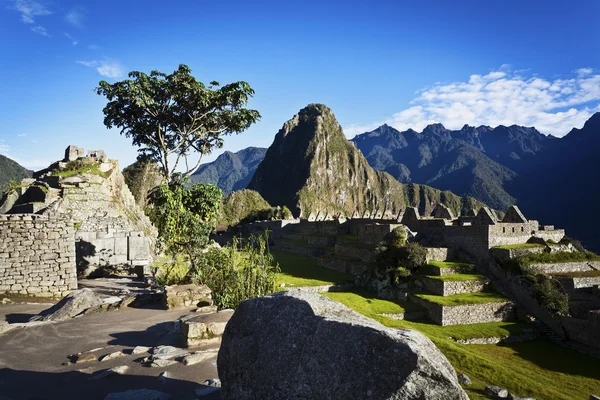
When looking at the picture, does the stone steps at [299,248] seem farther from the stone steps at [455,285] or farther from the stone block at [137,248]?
the stone block at [137,248]

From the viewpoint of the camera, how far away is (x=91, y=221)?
730 inches

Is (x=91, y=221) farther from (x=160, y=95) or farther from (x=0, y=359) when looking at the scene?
(x=0, y=359)

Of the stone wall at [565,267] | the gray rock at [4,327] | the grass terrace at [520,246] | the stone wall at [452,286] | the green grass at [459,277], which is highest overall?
the gray rock at [4,327]

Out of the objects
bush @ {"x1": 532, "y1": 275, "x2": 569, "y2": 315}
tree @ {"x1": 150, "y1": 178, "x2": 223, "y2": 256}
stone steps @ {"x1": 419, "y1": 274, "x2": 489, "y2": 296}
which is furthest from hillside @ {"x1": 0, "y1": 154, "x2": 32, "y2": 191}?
bush @ {"x1": 532, "y1": 275, "x2": 569, "y2": 315}

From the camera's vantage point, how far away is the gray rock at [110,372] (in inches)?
231

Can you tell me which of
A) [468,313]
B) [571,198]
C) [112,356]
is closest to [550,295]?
[468,313]

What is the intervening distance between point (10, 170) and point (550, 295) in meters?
109

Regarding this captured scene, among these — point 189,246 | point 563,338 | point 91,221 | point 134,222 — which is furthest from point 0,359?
point 563,338

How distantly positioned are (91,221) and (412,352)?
19241 millimetres

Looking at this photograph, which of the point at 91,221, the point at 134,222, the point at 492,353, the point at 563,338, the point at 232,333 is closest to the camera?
the point at 232,333

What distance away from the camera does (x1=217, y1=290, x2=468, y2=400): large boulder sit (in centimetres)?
298

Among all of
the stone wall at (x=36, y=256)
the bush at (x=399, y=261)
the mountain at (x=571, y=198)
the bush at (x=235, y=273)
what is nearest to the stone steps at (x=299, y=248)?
the bush at (x=399, y=261)

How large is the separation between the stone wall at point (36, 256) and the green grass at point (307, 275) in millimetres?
14615

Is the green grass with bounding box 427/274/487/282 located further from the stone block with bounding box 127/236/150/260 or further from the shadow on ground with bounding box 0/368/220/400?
the shadow on ground with bounding box 0/368/220/400
